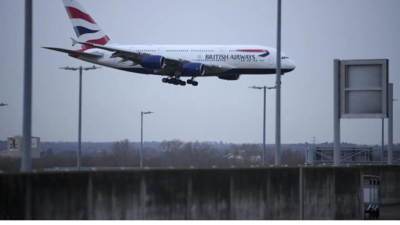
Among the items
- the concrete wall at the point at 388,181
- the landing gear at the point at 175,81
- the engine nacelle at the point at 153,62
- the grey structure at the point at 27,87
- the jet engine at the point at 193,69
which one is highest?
the engine nacelle at the point at 153,62

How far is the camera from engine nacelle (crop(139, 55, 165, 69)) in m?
62.6

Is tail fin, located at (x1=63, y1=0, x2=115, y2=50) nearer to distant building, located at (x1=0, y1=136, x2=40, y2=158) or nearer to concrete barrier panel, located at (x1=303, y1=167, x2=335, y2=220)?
distant building, located at (x1=0, y1=136, x2=40, y2=158)

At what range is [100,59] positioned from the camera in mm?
71438

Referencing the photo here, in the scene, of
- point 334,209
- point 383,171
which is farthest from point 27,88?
point 383,171

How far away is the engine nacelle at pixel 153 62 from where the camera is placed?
205 ft

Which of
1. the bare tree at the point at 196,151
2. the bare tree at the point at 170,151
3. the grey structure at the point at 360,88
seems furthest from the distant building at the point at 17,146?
the grey structure at the point at 360,88

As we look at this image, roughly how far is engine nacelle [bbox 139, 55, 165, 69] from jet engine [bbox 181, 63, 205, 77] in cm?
218

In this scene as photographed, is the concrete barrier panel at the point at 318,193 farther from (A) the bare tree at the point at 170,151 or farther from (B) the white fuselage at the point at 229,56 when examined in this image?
(B) the white fuselage at the point at 229,56

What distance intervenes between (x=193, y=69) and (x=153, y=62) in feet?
12.4

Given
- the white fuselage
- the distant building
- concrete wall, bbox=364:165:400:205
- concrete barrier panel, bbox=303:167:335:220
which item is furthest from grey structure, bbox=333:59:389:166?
the white fuselage

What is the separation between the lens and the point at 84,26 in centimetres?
7794

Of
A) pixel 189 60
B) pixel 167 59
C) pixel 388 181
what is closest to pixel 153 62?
pixel 167 59

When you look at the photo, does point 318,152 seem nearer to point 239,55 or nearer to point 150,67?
point 239,55

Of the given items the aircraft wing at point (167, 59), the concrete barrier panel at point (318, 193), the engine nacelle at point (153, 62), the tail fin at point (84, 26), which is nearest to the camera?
the concrete barrier panel at point (318, 193)
